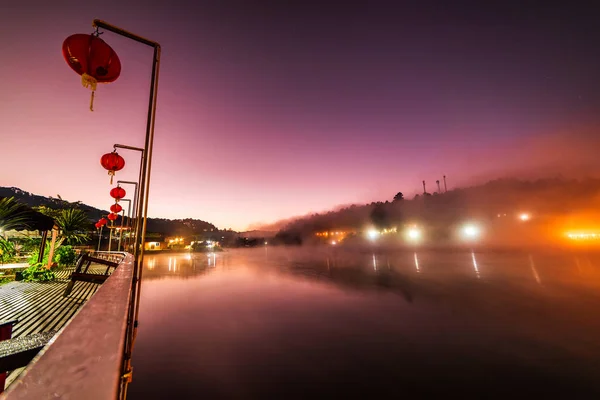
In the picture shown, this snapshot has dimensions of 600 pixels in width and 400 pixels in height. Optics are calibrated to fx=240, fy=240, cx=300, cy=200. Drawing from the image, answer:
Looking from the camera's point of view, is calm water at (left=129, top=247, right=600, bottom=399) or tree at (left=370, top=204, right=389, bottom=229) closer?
calm water at (left=129, top=247, right=600, bottom=399)

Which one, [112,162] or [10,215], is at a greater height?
[112,162]

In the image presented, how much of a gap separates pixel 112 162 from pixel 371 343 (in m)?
8.42

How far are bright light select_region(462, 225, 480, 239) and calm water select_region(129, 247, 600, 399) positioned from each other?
28081 millimetres

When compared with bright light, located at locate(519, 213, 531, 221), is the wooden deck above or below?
below

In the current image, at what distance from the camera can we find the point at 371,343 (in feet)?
21.0

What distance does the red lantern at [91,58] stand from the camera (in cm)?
323

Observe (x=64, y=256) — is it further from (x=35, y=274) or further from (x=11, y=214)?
(x=11, y=214)

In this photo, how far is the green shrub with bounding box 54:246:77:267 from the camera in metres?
12.2

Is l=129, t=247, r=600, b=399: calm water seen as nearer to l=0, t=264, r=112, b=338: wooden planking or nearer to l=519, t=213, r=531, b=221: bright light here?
l=0, t=264, r=112, b=338: wooden planking

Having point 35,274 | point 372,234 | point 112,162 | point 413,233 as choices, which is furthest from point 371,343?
point 372,234

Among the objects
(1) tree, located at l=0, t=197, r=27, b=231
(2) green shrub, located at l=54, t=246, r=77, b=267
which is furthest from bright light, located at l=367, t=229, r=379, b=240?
(1) tree, located at l=0, t=197, r=27, b=231

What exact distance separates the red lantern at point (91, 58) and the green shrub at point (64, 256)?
1338 cm

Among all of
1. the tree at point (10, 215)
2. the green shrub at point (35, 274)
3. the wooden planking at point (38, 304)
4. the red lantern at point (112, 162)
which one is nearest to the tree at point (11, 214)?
the tree at point (10, 215)

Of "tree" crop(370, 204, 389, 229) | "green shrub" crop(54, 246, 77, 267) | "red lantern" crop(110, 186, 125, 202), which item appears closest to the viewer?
"red lantern" crop(110, 186, 125, 202)
